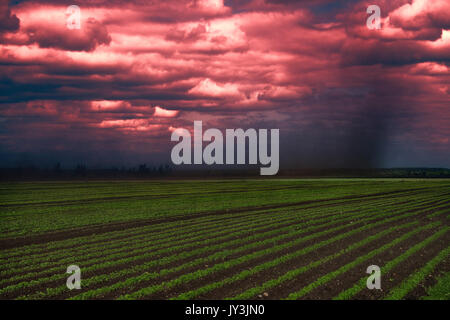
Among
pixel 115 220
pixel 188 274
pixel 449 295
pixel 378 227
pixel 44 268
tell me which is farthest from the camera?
pixel 115 220

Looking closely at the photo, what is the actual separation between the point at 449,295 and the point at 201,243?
13.7 meters

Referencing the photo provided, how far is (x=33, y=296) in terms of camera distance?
14102mm

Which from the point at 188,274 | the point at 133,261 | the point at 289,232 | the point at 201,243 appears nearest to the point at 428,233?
the point at 289,232

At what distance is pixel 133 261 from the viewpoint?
19031 mm

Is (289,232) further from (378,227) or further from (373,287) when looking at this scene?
(373,287)

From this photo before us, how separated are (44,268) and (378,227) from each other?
77.9ft

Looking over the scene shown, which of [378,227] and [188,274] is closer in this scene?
[188,274]

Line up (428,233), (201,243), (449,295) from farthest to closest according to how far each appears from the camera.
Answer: (428,233) < (201,243) < (449,295)

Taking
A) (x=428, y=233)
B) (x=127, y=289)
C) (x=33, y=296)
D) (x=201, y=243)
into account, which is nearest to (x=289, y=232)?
(x=201, y=243)
